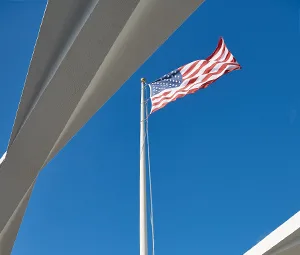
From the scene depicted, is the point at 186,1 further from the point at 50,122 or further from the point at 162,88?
the point at 162,88

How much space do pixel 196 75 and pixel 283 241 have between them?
158 inches

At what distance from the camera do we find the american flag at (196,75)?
8.78m

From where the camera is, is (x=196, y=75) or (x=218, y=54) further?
(x=218, y=54)

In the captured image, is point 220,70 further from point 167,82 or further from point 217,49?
point 167,82

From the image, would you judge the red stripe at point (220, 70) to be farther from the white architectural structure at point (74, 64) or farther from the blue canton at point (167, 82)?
the white architectural structure at point (74, 64)

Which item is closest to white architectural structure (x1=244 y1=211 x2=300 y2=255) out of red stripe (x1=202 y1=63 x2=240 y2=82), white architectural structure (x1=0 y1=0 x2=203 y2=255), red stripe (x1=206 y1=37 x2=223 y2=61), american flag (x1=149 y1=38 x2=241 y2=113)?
american flag (x1=149 y1=38 x2=241 y2=113)


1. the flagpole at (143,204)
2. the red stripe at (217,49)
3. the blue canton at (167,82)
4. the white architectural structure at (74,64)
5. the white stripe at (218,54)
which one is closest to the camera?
the white architectural structure at (74,64)

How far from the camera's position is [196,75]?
29.7 feet

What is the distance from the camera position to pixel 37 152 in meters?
4.25

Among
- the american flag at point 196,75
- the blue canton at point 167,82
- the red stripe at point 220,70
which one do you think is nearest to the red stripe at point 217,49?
the american flag at point 196,75

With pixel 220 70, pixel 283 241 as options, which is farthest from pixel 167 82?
pixel 283 241

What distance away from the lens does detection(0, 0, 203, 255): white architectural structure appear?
3027 millimetres

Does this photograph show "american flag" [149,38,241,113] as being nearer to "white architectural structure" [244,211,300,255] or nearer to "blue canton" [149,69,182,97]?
"blue canton" [149,69,182,97]

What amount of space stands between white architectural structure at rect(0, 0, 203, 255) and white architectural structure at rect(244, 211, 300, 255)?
407 centimetres
